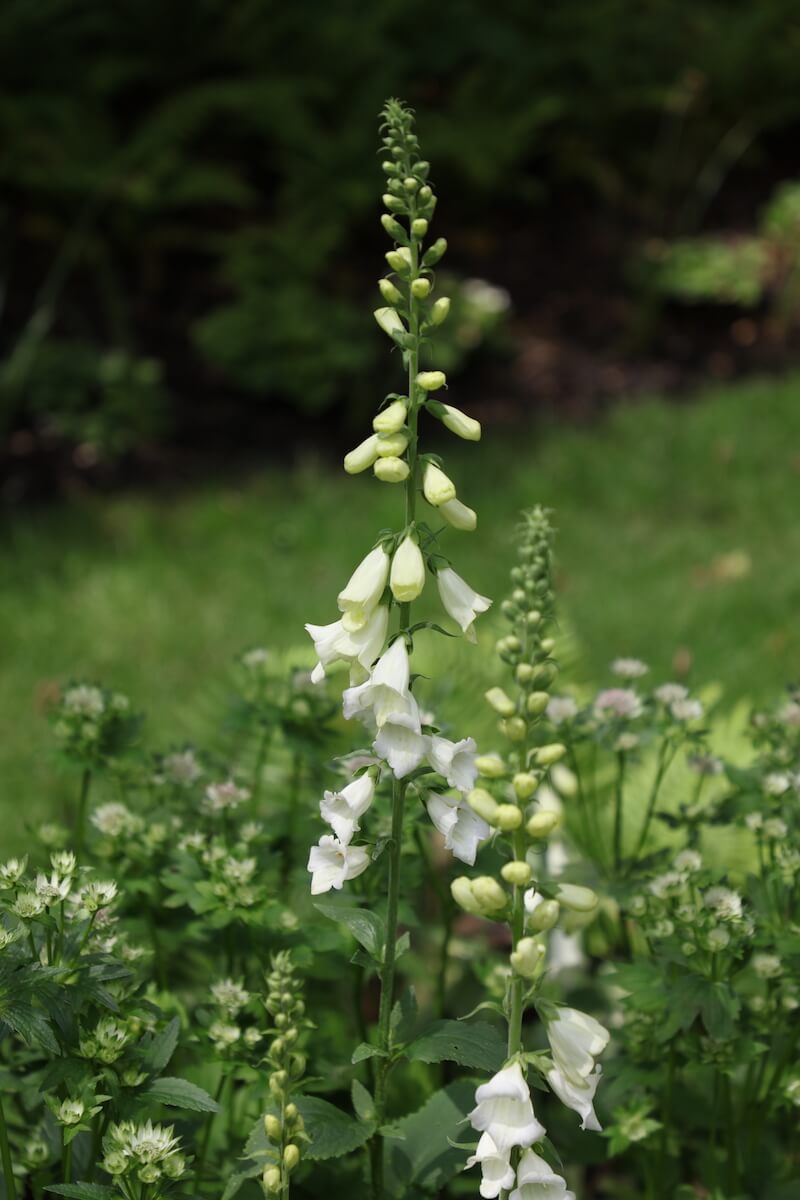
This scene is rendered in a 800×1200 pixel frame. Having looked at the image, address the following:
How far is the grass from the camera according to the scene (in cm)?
432

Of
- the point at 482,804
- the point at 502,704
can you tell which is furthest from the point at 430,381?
the point at 482,804

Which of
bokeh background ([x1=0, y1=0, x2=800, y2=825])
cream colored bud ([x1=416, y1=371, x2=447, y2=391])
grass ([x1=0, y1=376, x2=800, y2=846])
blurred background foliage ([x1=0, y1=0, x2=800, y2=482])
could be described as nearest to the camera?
cream colored bud ([x1=416, y1=371, x2=447, y2=391])

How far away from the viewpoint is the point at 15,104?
655 cm

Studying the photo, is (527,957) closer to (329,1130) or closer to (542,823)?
(542,823)

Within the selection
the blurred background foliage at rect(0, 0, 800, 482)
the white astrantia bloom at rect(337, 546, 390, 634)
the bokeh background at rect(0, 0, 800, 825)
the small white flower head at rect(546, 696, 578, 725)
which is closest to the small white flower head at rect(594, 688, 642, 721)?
the small white flower head at rect(546, 696, 578, 725)

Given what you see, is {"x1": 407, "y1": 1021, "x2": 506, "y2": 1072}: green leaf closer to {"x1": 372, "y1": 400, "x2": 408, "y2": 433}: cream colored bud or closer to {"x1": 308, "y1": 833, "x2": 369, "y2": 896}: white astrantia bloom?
{"x1": 308, "y1": 833, "x2": 369, "y2": 896}: white astrantia bloom

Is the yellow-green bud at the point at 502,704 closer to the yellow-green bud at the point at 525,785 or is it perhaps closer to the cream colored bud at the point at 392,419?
the yellow-green bud at the point at 525,785

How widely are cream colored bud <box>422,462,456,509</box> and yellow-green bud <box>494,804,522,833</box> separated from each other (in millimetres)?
384

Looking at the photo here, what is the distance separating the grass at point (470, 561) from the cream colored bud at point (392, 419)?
189cm

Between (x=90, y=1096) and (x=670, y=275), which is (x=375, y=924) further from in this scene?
(x=670, y=275)

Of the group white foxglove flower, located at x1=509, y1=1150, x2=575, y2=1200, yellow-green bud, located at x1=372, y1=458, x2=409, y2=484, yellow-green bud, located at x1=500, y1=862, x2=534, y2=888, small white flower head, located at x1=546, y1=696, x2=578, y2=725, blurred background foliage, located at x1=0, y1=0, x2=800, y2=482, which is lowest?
white foxglove flower, located at x1=509, y1=1150, x2=575, y2=1200

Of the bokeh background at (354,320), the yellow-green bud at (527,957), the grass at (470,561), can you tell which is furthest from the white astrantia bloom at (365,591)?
the bokeh background at (354,320)

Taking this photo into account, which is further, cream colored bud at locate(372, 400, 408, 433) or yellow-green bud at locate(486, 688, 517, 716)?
cream colored bud at locate(372, 400, 408, 433)

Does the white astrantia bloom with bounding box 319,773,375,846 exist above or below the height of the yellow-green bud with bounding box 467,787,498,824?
above
